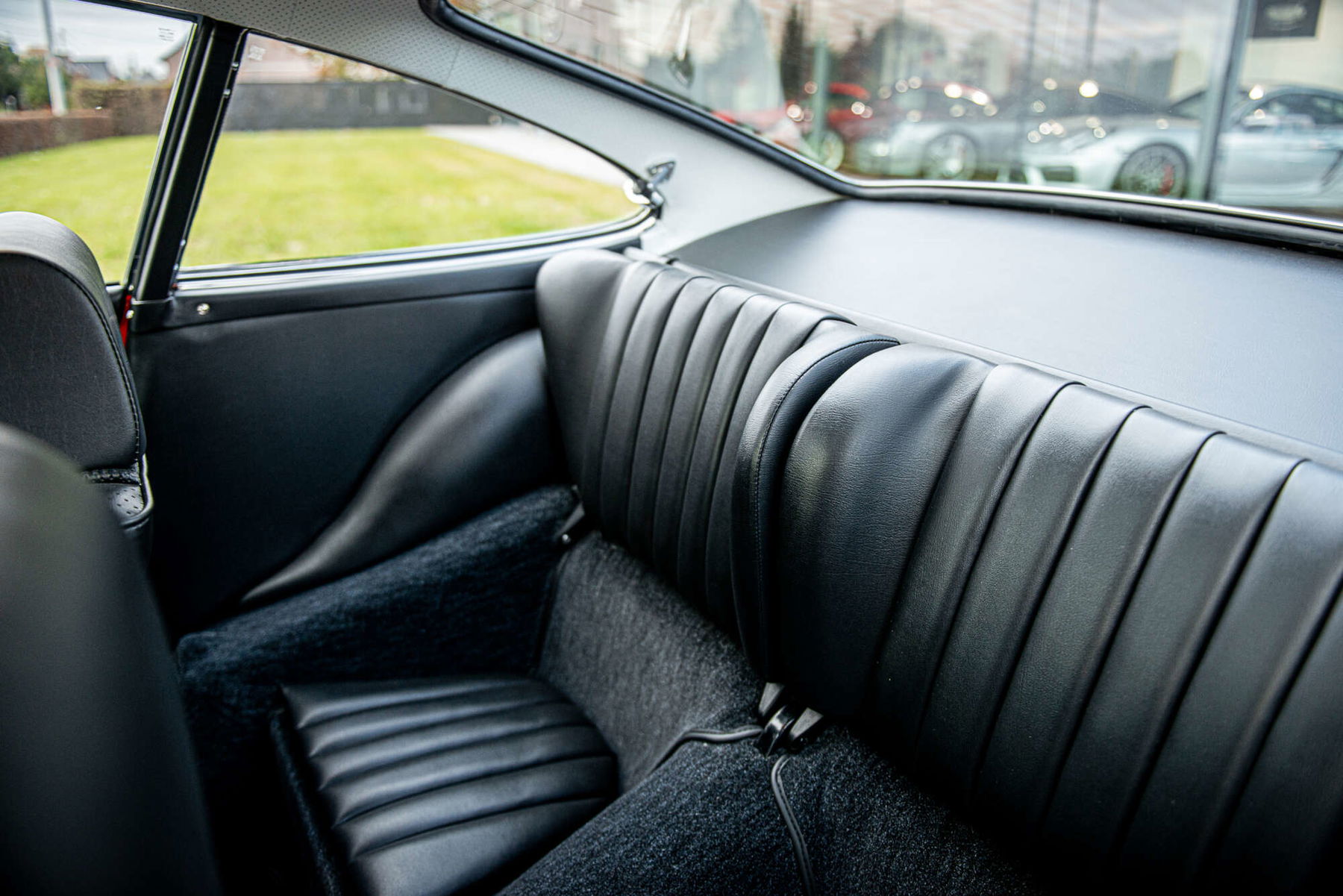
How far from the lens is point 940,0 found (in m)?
7.13

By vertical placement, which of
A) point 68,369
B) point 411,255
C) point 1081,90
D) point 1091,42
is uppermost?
point 68,369

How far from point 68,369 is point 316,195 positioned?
6.60 ft

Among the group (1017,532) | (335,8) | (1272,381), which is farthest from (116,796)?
(335,8)

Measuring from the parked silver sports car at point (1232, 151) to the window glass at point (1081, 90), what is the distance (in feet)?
0.04

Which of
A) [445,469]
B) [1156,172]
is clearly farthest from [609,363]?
[1156,172]

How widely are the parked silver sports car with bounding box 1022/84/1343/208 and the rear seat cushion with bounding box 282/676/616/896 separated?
4.08 meters

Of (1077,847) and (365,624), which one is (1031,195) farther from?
(365,624)

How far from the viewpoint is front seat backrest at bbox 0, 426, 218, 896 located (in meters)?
0.47

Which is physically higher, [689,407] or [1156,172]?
[689,407]

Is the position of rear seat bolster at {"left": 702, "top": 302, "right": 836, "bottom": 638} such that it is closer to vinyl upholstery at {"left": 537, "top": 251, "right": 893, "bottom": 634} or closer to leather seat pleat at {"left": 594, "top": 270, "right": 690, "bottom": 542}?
vinyl upholstery at {"left": 537, "top": 251, "right": 893, "bottom": 634}

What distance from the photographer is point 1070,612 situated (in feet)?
3.18

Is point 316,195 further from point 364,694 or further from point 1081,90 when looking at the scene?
point 1081,90

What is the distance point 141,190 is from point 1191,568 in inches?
72.3

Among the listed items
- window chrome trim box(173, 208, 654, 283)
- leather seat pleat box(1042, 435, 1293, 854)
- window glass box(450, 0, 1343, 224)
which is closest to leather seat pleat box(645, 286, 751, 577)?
leather seat pleat box(1042, 435, 1293, 854)
